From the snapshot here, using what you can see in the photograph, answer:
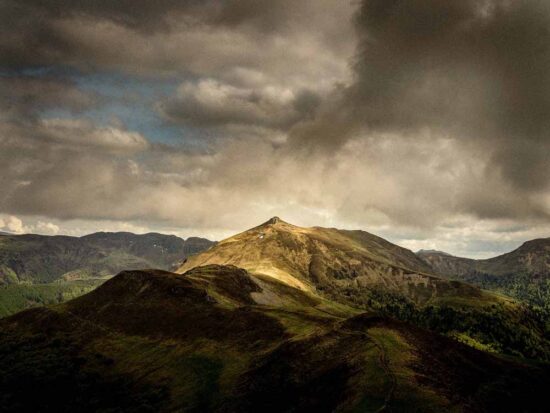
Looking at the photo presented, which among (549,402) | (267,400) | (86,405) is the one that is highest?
(549,402)

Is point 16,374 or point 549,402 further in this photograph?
point 16,374

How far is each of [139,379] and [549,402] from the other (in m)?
93.1

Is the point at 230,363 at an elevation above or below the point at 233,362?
below

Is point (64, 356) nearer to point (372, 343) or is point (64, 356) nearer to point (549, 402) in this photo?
point (372, 343)

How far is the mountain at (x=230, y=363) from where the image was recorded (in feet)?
221

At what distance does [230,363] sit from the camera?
348 feet

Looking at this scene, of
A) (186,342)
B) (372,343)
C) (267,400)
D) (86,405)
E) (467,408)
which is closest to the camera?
(467,408)

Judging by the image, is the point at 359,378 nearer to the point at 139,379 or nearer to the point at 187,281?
the point at 139,379

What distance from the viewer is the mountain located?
6731 centimetres

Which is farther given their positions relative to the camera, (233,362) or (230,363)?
(233,362)

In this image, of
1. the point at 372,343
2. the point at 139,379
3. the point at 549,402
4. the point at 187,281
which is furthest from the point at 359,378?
the point at 187,281

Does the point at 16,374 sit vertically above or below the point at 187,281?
below

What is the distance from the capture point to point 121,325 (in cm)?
15962

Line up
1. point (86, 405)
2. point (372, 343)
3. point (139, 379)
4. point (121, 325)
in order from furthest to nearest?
point (121, 325)
point (139, 379)
point (86, 405)
point (372, 343)
